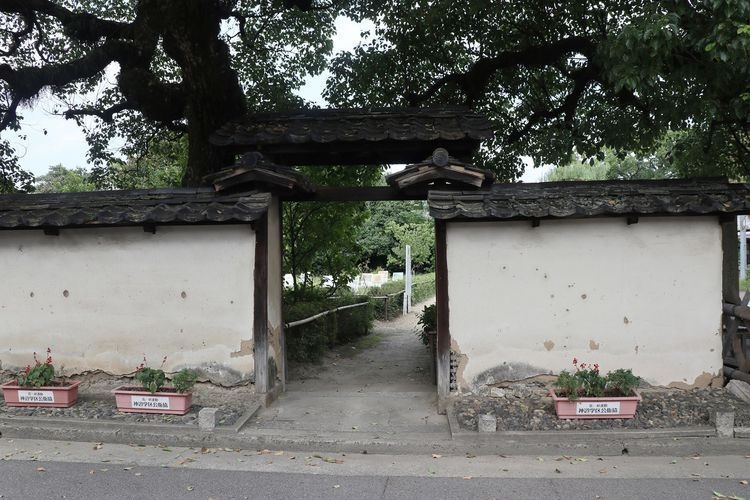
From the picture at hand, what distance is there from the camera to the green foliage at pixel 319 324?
11039mm

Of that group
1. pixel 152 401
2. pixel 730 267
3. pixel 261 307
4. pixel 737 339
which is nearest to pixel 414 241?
pixel 730 267

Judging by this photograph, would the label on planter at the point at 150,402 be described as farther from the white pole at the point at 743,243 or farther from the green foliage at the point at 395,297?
the white pole at the point at 743,243

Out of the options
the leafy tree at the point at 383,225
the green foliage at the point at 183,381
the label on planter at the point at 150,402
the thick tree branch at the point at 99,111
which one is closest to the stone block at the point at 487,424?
the green foliage at the point at 183,381

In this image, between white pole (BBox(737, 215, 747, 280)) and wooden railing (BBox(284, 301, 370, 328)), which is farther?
white pole (BBox(737, 215, 747, 280))

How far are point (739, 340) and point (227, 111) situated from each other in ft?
29.0

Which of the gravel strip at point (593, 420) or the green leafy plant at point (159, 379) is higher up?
the green leafy plant at point (159, 379)

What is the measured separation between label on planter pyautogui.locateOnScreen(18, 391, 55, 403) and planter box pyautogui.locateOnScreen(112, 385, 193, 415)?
897 millimetres

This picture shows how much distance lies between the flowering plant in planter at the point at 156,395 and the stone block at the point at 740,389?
6.89 m

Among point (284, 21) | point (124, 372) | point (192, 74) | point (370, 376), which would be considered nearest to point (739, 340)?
point (370, 376)

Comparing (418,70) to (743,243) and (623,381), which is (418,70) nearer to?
(623,381)

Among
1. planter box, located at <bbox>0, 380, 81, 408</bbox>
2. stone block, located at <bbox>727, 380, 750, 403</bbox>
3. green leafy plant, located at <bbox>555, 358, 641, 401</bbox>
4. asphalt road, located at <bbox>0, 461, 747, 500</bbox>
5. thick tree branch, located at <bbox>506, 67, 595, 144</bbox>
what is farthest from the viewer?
thick tree branch, located at <bbox>506, 67, 595, 144</bbox>

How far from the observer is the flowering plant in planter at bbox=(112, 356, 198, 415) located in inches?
263

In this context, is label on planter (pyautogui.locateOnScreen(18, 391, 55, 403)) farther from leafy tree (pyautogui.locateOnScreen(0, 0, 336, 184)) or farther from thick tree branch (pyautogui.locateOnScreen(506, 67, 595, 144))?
thick tree branch (pyautogui.locateOnScreen(506, 67, 595, 144))

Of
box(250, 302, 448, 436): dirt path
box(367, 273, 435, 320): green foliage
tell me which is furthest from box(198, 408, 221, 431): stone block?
box(367, 273, 435, 320): green foliage
